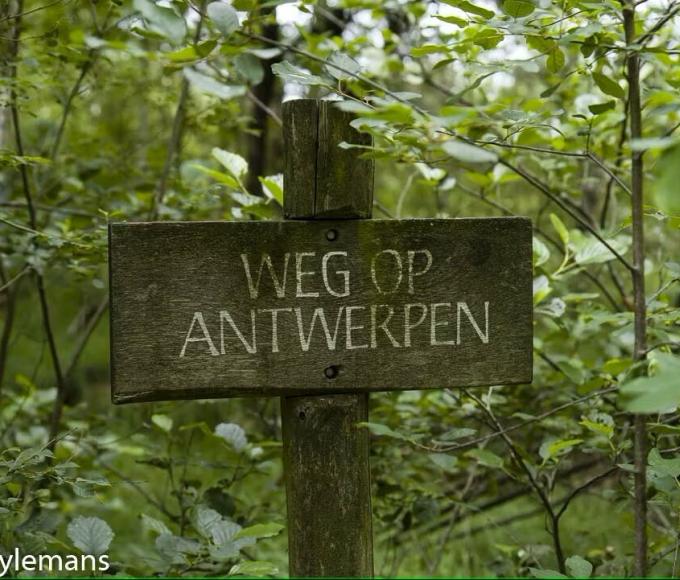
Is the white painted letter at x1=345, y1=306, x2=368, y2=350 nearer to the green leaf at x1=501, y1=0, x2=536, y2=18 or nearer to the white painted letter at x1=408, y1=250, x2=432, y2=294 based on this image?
the white painted letter at x1=408, y1=250, x2=432, y2=294

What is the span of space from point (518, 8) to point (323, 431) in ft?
2.56

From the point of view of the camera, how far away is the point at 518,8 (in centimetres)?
122

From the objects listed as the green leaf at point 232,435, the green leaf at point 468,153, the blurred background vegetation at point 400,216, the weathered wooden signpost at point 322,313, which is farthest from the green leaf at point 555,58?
the green leaf at point 232,435

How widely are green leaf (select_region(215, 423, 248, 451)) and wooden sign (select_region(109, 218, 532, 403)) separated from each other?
616mm

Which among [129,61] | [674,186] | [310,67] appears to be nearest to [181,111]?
[310,67]

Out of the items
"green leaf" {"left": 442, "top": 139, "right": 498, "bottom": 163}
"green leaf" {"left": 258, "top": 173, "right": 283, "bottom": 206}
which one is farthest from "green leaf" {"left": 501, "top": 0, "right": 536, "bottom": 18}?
"green leaf" {"left": 258, "top": 173, "right": 283, "bottom": 206}

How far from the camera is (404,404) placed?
7.27 feet

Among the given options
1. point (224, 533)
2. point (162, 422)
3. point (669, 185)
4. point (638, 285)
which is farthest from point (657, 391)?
point (162, 422)

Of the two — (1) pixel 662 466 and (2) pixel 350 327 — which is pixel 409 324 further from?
(1) pixel 662 466

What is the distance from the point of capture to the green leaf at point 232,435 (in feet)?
6.28

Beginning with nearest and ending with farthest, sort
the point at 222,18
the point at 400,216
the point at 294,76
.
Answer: the point at 222,18 → the point at 294,76 → the point at 400,216

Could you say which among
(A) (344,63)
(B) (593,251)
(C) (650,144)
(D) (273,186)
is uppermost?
(A) (344,63)

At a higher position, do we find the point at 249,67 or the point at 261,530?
the point at 249,67

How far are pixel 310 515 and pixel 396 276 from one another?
45 cm
